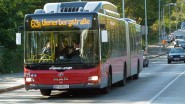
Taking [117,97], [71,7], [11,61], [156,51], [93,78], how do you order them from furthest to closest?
[156,51] < [11,61] < [71,7] < [117,97] < [93,78]

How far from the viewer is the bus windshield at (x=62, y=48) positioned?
18016mm

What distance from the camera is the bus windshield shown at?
18016 mm

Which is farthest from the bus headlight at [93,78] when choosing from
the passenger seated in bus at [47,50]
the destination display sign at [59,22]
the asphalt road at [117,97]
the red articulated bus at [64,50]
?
the destination display sign at [59,22]

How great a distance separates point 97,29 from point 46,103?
298 cm

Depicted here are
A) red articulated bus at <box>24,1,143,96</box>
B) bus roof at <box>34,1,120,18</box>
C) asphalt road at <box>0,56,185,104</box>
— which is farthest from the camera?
bus roof at <box>34,1,120,18</box>

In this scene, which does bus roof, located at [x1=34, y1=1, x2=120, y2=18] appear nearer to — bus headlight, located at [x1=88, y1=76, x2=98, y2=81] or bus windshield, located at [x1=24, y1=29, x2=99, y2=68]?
bus windshield, located at [x1=24, y1=29, x2=99, y2=68]

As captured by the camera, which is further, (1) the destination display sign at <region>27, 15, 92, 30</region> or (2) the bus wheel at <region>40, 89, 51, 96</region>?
(2) the bus wheel at <region>40, 89, 51, 96</region>

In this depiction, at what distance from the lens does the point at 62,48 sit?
18156mm

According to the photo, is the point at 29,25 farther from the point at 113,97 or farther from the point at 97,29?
the point at 113,97

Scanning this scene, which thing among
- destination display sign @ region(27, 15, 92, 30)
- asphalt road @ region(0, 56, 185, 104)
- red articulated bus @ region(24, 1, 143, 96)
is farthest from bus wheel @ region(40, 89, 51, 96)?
destination display sign @ region(27, 15, 92, 30)

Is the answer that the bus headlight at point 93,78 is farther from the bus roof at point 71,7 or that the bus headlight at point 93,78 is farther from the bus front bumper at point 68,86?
the bus roof at point 71,7

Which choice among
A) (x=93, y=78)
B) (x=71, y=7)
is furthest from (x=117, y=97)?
(x=71, y=7)

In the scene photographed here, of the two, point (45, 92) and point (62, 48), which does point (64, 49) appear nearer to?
point (62, 48)

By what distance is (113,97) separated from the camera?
1889 centimetres
